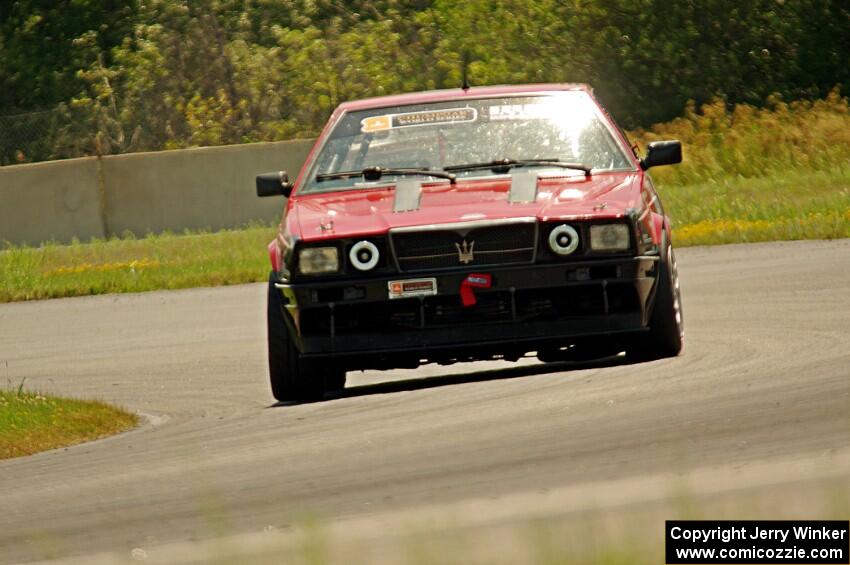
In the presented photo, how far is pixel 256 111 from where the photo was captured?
3600 centimetres

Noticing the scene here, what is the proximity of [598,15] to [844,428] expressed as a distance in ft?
106

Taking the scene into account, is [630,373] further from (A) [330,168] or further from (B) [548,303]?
(A) [330,168]

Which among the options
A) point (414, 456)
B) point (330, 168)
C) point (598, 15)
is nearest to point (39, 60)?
point (598, 15)

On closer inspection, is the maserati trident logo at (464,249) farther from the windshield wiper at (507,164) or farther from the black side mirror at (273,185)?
the black side mirror at (273,185)

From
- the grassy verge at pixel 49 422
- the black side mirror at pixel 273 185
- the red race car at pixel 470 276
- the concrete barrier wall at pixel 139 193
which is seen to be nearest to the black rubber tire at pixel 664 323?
the red race car at pixel 470 276

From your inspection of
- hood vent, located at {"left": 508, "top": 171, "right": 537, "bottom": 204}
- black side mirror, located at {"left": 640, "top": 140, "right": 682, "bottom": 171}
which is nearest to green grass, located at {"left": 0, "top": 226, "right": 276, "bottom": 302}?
black side mirror, located at {"left": 640, "top": 140, "right": 682, "bottom": 171}

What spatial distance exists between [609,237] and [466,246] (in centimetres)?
65

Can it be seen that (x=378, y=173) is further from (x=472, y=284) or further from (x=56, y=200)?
(x=56, y=200)

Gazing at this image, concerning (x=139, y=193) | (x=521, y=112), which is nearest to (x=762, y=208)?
(x=139, y=193)

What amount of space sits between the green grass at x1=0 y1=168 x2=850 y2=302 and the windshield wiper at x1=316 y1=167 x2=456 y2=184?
968cm

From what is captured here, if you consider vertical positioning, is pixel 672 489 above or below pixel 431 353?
above

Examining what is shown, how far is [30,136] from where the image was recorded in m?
32.2

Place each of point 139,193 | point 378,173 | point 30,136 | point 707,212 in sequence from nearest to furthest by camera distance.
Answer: point 378,173 < point 707,212 < point 139,193 < point 30,136

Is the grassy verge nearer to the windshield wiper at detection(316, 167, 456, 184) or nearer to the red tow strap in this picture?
the windshield wiper at detection(316, 167, 456, 184)
